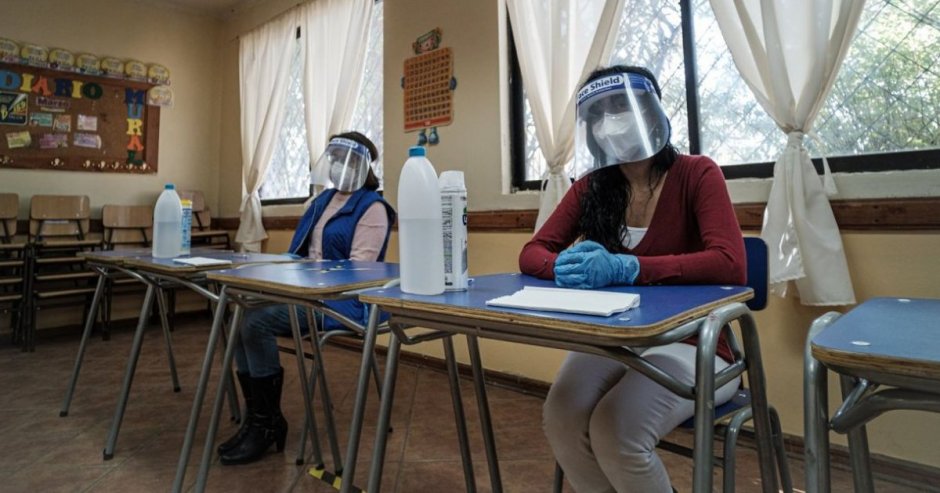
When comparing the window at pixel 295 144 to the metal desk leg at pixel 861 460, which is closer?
the metal desk leg at pixel 861 460

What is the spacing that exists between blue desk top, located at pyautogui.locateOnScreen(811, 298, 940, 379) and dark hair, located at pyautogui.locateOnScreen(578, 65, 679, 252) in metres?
0.51

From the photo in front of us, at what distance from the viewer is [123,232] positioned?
377 centimetres

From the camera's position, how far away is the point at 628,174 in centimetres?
121

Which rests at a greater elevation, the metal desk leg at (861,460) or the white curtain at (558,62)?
the white curtain at (558,62)

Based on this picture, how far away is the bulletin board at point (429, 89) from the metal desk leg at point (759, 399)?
6.76 feet

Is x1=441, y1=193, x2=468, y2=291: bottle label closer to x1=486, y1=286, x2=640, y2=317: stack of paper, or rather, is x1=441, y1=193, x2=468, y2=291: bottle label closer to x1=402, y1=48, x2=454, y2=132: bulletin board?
x1=486, y1=286, x2=640, y2=317: stack of paper

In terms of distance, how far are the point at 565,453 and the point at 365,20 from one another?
2882 mm

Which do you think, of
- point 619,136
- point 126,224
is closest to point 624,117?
point 619,136

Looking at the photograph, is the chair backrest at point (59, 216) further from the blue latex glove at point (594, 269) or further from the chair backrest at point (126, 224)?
the blue latex glove at point (594, 269)

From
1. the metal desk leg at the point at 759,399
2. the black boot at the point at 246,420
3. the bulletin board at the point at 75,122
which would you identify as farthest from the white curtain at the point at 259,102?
the metal desk leg at the point at 759,399

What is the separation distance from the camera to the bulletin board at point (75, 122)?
11.5 ft

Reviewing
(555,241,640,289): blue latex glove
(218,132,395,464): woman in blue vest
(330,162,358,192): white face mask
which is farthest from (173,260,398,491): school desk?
(330,162,358,192): white face mask

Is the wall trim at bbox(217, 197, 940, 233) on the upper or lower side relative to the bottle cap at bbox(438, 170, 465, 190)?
lower

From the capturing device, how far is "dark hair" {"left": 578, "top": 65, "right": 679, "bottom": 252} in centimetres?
115
